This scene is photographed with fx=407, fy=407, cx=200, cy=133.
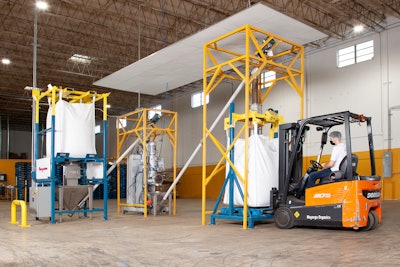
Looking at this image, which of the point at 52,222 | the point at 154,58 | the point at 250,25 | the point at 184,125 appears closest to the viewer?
the point at 250,25

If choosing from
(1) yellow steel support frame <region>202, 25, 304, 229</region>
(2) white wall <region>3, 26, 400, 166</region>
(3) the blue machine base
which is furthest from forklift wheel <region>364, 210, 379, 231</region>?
(2) white wall <region>3, 26, 400, 166</region>

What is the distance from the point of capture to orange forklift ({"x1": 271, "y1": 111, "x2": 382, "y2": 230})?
24.5 ft

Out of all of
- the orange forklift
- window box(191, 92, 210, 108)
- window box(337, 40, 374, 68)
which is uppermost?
window box(337, 40, 374, 68)

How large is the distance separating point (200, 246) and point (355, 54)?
49.5 feet

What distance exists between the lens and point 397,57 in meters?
17.0

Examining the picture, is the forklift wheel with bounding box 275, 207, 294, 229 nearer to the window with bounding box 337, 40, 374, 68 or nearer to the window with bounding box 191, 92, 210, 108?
the window with bounding box 337, 40, 374, 68

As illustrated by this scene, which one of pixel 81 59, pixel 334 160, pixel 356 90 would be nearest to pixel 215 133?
pixel 81 59

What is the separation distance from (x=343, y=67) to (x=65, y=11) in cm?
1267

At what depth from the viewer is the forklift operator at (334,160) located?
7.94 meters

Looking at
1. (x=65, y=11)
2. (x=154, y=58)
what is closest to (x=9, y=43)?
(x=65, y=11)

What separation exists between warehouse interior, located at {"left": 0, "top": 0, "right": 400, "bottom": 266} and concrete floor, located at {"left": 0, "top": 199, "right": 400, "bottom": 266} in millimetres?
39

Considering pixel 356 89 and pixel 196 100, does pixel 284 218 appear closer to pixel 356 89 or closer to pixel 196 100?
pixel 356 89

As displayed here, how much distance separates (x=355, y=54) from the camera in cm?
1862

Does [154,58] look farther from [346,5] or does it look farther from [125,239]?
[346,5]
